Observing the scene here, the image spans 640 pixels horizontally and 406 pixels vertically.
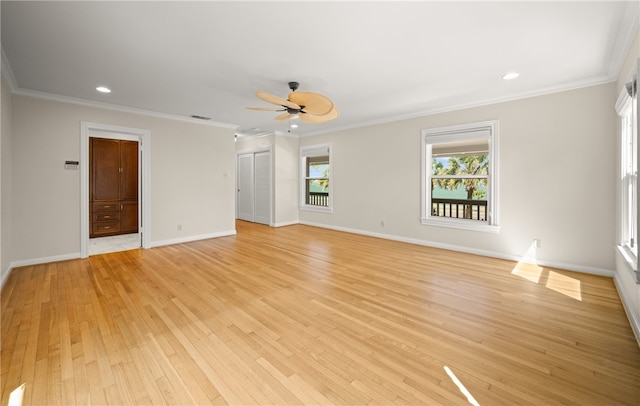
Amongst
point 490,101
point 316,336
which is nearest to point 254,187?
point 490,101

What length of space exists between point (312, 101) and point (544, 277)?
3.58 m

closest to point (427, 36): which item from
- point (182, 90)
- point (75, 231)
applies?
point (182, 90)

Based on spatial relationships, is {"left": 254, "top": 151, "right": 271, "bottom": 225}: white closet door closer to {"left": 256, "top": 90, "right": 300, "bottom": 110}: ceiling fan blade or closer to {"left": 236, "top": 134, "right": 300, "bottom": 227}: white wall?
{"left": 236, "top": 134, "right": 300, "bottom": 227}: white wall

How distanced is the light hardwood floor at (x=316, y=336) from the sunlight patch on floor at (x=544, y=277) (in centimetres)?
3

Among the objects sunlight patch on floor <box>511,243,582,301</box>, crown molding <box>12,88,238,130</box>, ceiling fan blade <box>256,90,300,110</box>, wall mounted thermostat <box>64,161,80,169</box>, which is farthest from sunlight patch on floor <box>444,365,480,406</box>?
crown molding <box>12,88,238,130</box>

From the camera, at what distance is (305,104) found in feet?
10.2

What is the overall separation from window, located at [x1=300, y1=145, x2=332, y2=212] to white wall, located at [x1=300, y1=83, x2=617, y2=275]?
7.31 ft

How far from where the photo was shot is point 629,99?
258 cm

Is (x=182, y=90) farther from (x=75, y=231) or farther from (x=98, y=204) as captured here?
(x=98, y=204)

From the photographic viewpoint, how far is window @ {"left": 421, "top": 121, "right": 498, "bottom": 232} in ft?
14.2

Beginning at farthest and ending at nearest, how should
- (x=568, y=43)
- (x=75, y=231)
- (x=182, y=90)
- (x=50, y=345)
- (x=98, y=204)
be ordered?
(x=98, y=204) < (x=75, y=231) < (x=182, y=90) < (x=568, y=43) < (x=50, y=345)

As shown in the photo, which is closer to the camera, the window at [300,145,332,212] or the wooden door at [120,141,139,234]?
the wooden door at [120,141,139,234]

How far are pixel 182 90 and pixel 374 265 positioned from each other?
365 centimetres

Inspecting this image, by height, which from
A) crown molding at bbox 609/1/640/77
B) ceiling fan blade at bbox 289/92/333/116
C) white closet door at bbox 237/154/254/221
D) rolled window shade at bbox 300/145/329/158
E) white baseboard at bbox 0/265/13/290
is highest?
crown molding at bbox 609/1/640/77
